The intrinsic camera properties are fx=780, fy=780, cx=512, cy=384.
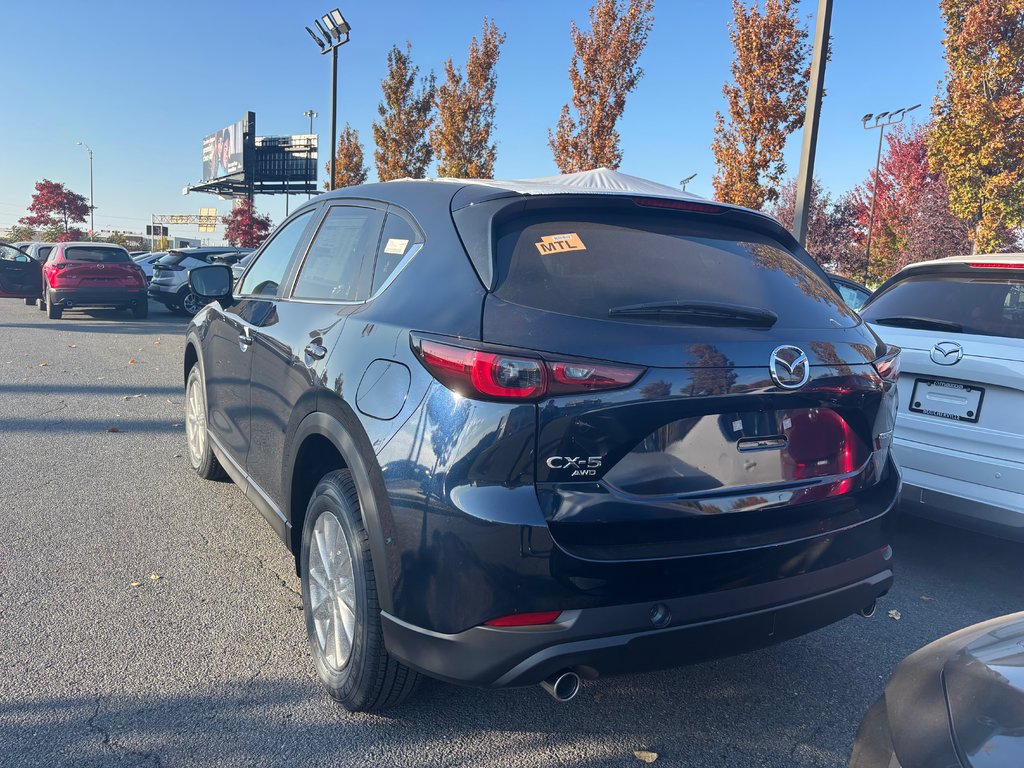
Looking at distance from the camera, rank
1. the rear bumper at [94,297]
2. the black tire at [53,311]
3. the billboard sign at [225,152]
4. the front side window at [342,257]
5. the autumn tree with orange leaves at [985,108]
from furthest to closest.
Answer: the billboard sign at [225,152], the black tire at [53,311], the rear bumper at [94,297], the autumn tree with orange leaves at [985,108], the front side window at [342,257]

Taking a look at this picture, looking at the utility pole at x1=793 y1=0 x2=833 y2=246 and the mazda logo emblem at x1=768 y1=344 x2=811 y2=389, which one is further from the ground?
the utility pole at x1=793 y1=0 x2=833 y2=246

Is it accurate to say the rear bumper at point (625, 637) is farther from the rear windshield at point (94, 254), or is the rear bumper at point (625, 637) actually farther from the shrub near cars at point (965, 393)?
the rear windshield at point (94, 254)

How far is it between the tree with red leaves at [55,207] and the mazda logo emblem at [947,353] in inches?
2352

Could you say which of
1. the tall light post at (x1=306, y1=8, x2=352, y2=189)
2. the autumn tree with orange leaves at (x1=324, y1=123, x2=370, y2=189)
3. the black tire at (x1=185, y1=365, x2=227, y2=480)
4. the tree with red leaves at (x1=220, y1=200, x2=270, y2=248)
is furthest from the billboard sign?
the black tire at (x1=185, y1=365, x2=227, y2=480)

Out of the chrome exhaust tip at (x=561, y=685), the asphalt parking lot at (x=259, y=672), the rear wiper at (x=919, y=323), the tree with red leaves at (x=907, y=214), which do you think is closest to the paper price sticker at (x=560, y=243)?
the chrome exhaust tip at (x=561, y=685)

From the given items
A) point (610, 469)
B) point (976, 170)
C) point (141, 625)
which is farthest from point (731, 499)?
point (976, 170)

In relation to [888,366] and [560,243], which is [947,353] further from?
[560,243]

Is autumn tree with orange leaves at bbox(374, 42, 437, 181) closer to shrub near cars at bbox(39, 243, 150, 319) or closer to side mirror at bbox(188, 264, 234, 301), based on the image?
shrub near cars at bbox(39, 243, 150, 319)

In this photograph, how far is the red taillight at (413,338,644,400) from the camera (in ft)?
6.85

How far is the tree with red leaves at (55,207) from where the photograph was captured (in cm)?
5472

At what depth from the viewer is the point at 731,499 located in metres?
2.29

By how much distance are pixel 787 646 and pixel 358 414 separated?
2123mm

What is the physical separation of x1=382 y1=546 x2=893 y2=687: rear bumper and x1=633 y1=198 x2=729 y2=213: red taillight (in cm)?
126

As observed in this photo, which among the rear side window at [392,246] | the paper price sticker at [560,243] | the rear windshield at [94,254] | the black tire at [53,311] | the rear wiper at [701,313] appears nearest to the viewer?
the rear wiper at [701,313]
